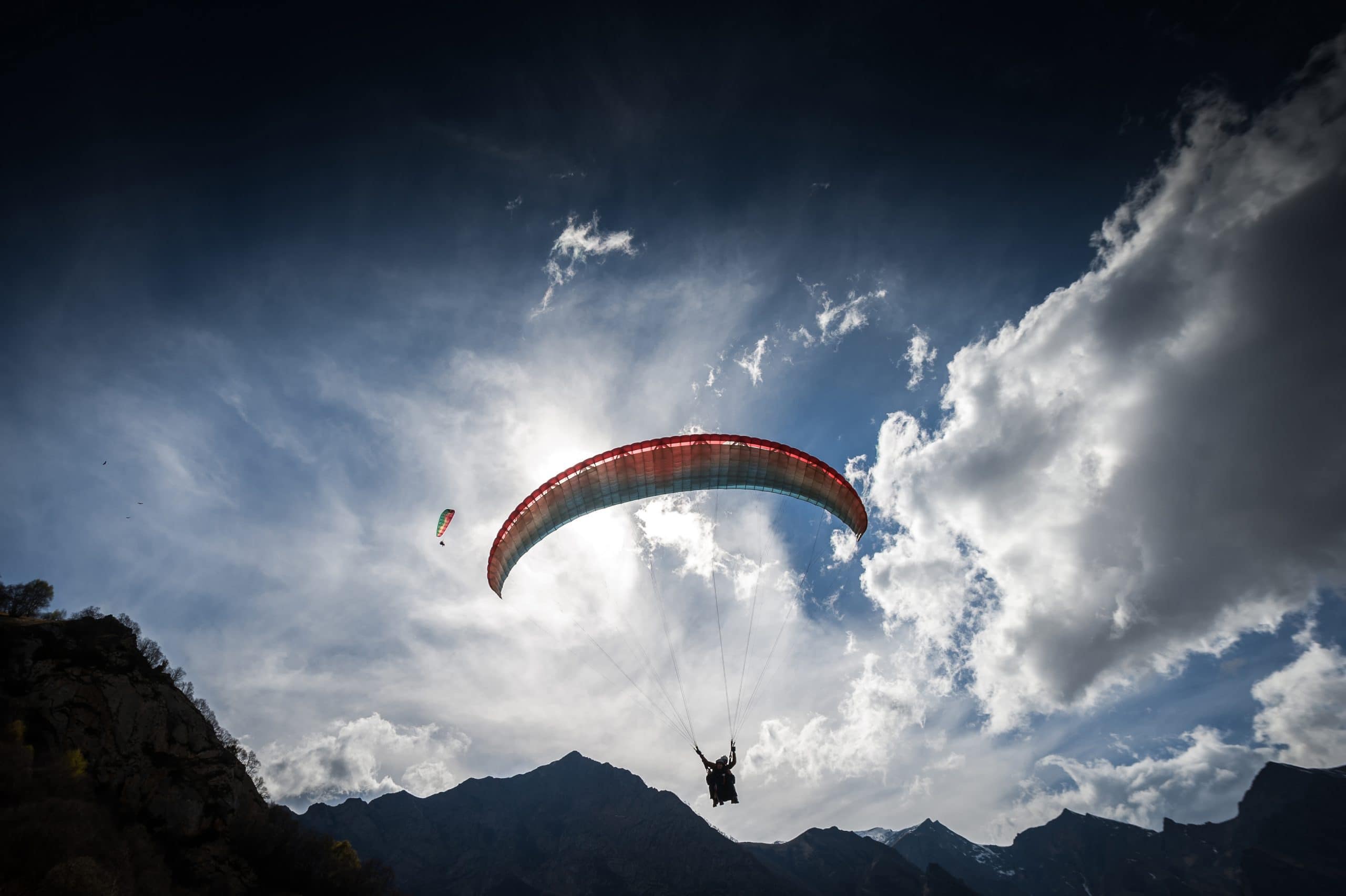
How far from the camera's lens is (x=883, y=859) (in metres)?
171

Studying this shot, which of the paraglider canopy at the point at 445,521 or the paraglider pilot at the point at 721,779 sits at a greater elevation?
the paraglider canopy at the point at 445,521

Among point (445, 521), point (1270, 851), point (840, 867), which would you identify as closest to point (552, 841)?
point (840, 867)

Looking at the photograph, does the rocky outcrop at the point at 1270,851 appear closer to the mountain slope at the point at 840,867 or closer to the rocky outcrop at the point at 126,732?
the mountain slope at the point at 840,867

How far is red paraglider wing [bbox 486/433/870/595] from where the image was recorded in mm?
22344

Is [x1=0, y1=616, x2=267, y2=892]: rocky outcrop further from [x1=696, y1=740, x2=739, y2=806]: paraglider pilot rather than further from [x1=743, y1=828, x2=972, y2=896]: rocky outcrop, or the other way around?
[x1=743, y1=828, x2=972, y2=896]: rocky outcrop

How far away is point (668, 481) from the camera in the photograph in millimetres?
23641

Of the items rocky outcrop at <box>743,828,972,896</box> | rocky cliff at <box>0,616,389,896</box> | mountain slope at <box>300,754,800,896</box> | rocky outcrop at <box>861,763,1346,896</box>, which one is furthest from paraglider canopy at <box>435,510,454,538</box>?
rocky outcrop at <box>861,763,1346,896</box>

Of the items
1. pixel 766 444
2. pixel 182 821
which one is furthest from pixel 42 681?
pixel 766 444

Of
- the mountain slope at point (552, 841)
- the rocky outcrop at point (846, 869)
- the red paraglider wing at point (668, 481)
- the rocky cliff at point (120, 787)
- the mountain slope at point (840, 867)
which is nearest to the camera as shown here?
the rocky cliff at point (120, 787)

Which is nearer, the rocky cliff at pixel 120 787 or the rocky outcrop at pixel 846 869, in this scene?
the rocky cliff at pixel 120 787

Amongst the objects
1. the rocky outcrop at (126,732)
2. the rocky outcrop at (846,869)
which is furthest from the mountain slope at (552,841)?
the rocky outcrop at (126,732)

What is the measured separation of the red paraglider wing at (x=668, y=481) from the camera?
22344mm

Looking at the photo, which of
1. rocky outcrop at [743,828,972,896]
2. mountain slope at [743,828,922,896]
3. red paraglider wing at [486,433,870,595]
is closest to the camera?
red paraglider wing at [486,433,870,595]

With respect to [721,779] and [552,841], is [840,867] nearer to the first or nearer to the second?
[552,841]
